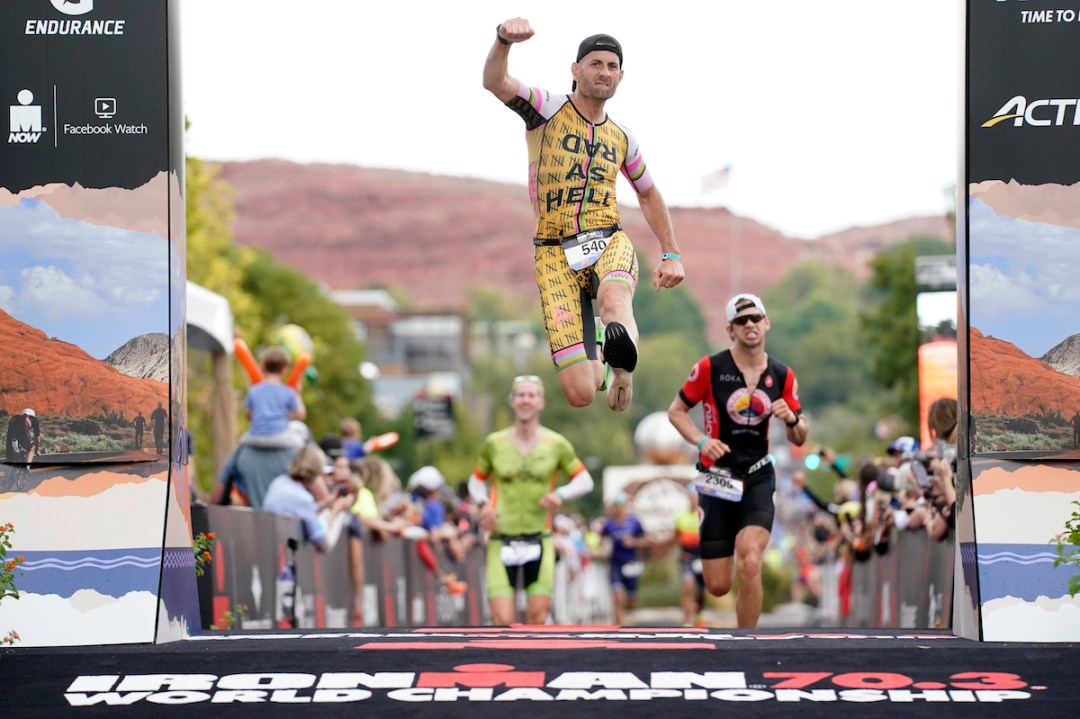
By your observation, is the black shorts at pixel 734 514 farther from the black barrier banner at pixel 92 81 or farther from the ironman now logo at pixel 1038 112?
the black barrier banner at pixel 92 81

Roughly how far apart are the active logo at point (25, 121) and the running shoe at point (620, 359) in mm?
3098

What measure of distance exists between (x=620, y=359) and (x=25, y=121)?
3293 millimetres

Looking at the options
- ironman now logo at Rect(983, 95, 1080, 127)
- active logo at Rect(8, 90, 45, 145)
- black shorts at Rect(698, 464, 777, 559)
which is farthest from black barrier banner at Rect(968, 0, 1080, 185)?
active logo at Rect(8, 90, 45, 145)

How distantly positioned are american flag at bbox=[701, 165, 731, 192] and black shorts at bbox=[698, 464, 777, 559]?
157 ft

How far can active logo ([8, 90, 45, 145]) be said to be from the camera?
27.2 ft

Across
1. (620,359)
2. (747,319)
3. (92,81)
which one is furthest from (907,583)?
(92,81)

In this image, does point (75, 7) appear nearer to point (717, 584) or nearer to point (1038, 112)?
point (1038, 112)

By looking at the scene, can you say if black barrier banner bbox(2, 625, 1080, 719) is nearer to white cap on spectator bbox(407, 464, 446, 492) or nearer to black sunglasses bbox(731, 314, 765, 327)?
black sunglasses bbox(731, 314, 765, 327)

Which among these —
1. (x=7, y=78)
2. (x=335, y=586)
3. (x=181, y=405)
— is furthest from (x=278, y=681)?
(x=335, y=586)

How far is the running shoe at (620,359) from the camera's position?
353 inches

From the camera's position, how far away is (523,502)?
38.4 feet

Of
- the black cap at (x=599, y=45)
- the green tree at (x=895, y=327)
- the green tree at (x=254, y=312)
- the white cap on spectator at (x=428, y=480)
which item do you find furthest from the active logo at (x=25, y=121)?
the green tree at (x=895, y=327)

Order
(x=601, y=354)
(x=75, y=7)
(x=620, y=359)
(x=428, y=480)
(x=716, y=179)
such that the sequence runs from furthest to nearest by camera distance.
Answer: (x=716, y=179)
(x=428, y=480)
(x=601, y=354)
(x=620, y=359)
(x=75, y=7)

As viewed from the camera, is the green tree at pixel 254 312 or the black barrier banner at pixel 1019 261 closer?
the black barrier banner at pixel 1019 261
